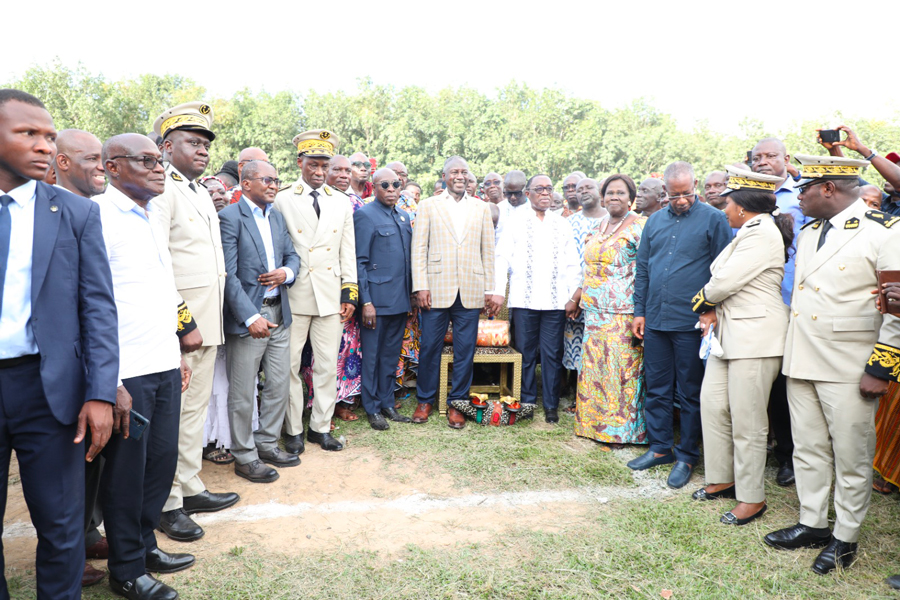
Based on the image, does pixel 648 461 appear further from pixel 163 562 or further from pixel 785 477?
pixel 163 562

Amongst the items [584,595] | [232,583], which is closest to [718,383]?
[584,595]

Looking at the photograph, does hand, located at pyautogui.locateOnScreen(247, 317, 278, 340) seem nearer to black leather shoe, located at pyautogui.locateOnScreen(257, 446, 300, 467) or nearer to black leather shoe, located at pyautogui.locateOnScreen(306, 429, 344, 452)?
black leather shoe, located at pyautogui.locateOnScreen(257, 446, 300, 467)

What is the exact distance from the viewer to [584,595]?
2.90m

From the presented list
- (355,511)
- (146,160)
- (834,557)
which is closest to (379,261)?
(355,511)

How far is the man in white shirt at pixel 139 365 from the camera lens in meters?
2.73

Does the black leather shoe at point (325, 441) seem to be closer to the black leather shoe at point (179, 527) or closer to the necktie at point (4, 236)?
the black leather shoe at point (179, 527)

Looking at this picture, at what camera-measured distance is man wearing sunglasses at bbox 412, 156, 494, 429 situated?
5.48m

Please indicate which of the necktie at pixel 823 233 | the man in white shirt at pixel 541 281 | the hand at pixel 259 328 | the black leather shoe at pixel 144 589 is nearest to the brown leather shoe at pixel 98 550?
the black leather shoe at pixel 144 589

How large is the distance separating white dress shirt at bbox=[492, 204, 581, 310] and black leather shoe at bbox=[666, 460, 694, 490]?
1787 mm

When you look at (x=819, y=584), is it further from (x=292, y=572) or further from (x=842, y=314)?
(x=292, y=572)

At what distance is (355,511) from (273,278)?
1.74 metres

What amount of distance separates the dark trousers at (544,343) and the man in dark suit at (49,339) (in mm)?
3977

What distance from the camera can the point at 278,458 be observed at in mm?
4512

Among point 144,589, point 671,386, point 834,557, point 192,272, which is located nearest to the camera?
point 144,589
